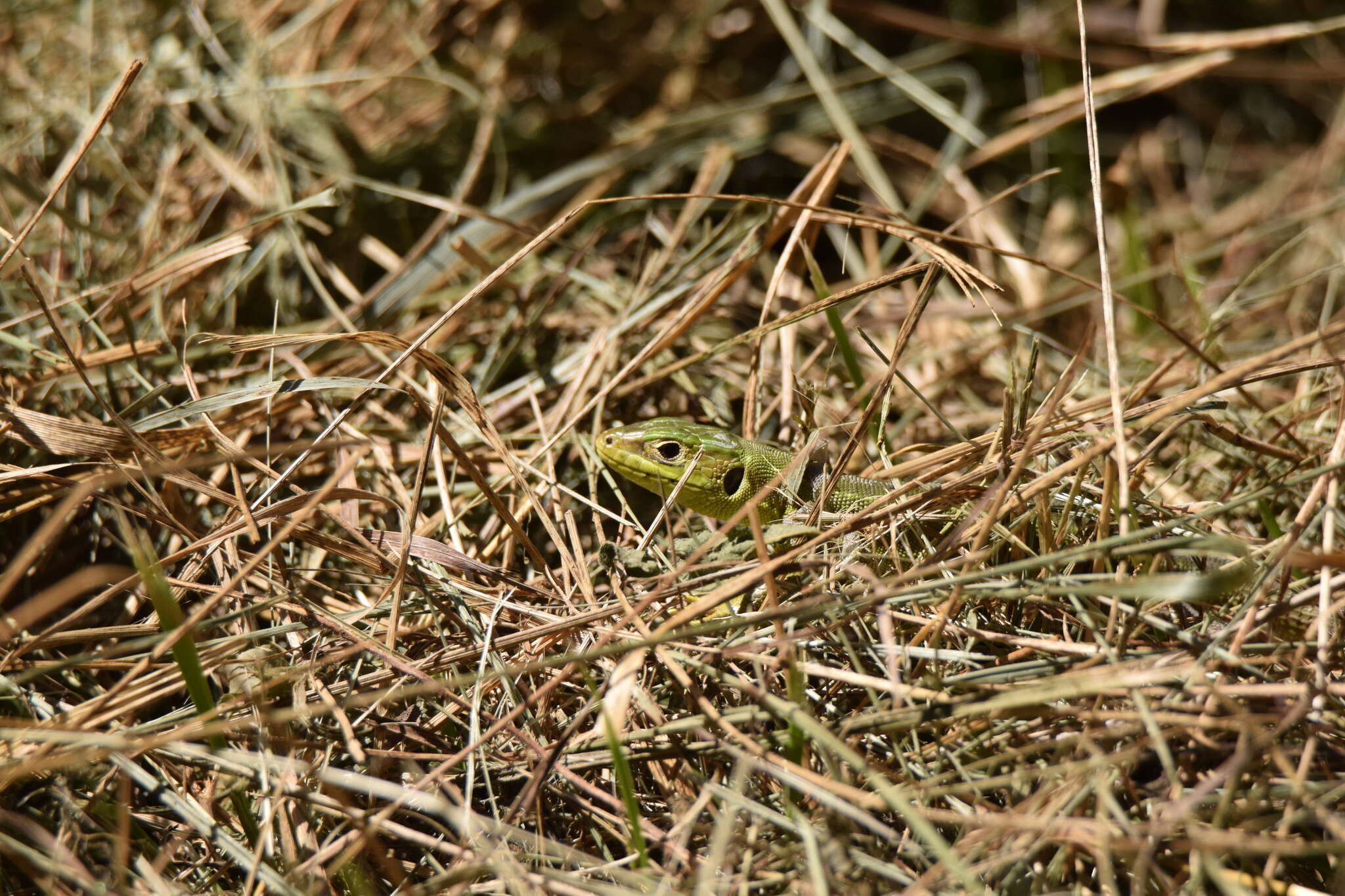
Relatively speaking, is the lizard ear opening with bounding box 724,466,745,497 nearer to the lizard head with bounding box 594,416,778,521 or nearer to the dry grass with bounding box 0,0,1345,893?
the lizard head with bounding box 594,416,778,521

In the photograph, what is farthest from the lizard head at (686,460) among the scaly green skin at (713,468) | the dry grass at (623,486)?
the dry grass at (623,486)

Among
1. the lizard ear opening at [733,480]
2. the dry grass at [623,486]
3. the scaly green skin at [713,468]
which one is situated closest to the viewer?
the dry grass at [623,486]

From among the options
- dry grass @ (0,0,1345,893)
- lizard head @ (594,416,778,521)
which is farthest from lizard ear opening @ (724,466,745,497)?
dry grass @ (0,0,1345,893)

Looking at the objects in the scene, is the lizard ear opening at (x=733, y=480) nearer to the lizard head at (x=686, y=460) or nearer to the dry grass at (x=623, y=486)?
the lizard head at (x=686, y=460)

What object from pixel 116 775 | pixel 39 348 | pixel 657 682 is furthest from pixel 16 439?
pixel 657 682

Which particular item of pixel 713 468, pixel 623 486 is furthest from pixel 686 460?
pixel 623 486

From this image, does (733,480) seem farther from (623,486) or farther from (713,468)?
(623,486)

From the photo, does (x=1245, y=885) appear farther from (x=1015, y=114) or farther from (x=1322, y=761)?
(x=1015, y=114)
